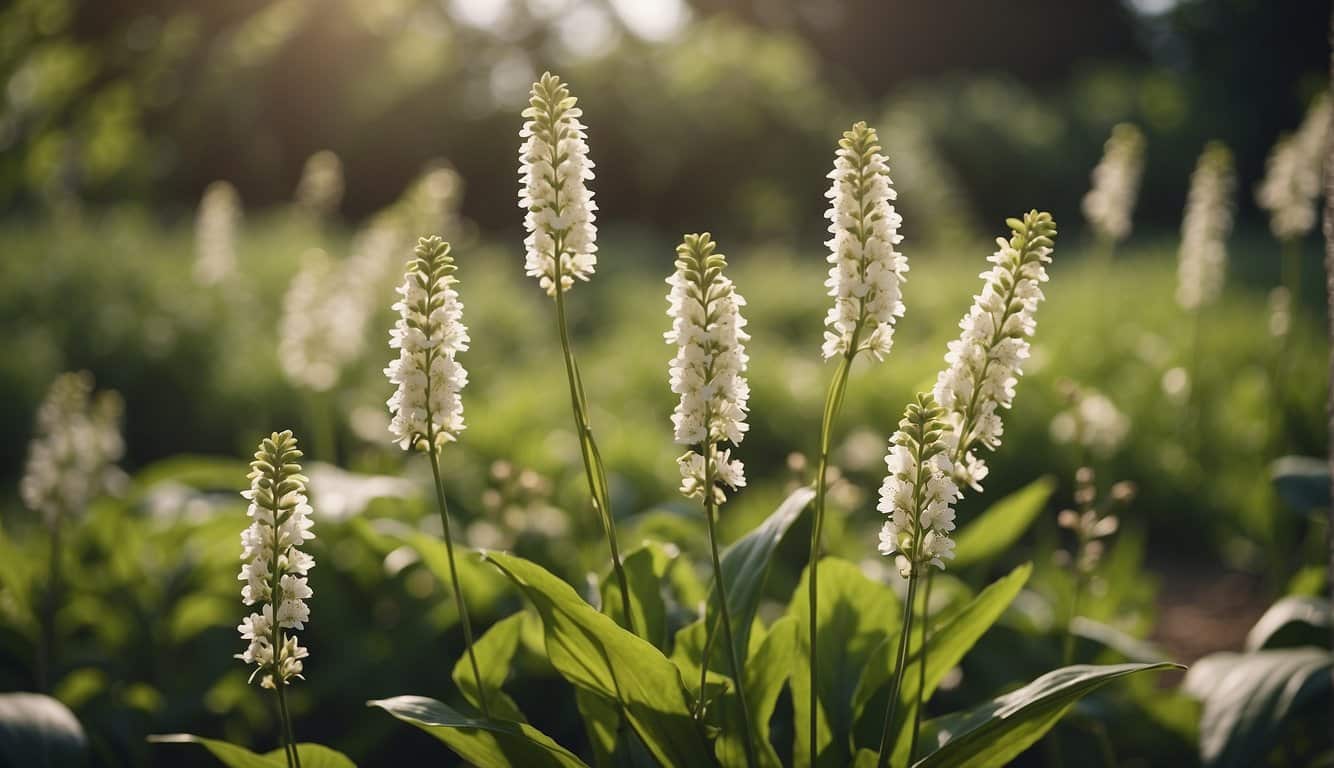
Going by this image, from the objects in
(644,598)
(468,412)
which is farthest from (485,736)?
(468,412)

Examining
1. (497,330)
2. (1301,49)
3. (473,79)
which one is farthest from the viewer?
(1301,49)

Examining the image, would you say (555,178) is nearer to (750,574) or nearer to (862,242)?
(862,242)

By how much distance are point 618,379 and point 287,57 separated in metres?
13.9

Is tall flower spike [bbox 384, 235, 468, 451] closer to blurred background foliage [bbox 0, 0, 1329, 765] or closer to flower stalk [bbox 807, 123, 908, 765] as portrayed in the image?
flower stalk [bbox 807, 123, 908, 765]

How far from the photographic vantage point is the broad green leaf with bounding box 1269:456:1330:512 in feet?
7.99

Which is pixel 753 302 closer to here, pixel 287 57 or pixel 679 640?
pixel 679 640

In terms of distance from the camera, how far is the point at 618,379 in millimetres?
6113

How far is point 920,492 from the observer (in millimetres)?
1380

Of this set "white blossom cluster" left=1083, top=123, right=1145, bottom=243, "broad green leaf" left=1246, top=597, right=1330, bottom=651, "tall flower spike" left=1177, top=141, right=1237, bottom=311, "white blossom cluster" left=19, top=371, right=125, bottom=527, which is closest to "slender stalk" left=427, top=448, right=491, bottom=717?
"white blossom cluster" left=19, top=371, right=125, bottom=527

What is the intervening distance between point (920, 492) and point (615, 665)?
1.77 feet

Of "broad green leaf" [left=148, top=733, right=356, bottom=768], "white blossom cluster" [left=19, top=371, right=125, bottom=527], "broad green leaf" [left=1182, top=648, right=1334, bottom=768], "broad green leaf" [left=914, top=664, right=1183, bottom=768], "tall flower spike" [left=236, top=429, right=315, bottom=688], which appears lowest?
"broad green leaf" [left=1182, top=648, right=1334, bottom=768]

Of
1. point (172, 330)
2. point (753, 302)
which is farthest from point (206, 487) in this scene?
point (753, 302)

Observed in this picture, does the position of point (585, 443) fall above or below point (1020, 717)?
above

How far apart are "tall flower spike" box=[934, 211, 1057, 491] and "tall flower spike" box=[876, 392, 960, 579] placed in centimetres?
4
